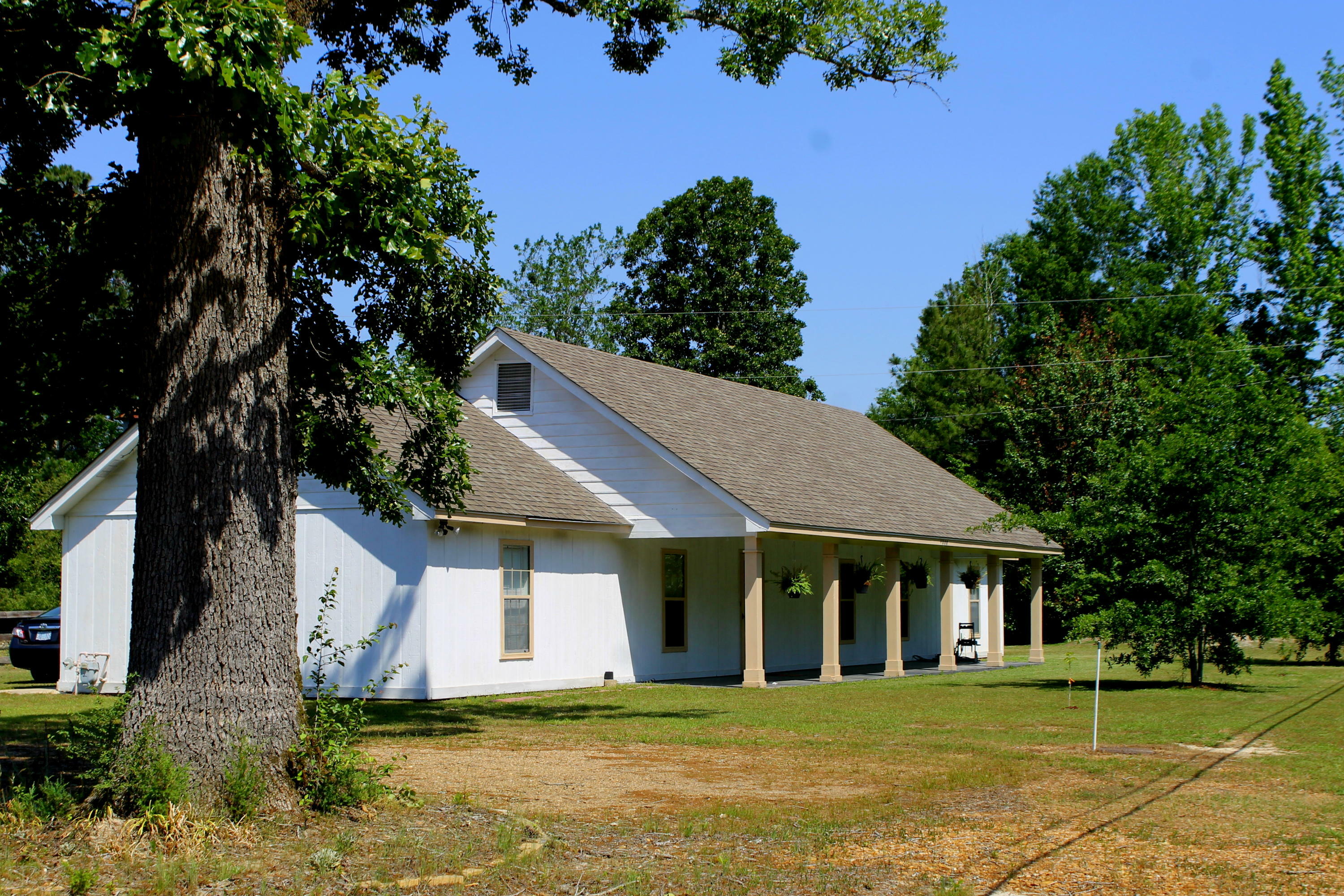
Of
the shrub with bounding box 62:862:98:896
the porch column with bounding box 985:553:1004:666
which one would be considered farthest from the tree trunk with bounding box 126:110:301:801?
the porch column with bounding box 985:553:1004:666

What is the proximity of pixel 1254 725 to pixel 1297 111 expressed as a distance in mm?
31688

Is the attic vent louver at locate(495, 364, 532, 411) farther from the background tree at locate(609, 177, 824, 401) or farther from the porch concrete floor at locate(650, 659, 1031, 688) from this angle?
the background tree at locate(609, 177, 824, 401)

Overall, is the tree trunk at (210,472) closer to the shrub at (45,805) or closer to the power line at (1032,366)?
the shrub at (45,805)

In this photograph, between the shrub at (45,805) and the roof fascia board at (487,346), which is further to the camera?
the roof fascia board at (487,346)

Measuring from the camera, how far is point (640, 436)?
22078mm

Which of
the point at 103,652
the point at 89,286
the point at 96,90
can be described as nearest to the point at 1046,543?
the point at 103,652

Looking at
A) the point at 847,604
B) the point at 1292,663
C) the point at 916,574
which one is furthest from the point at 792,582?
the point at 1292,663

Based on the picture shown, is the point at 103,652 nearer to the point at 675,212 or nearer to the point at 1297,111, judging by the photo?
the point at 675,212

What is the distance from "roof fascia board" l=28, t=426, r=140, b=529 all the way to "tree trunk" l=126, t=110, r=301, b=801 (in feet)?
43.8

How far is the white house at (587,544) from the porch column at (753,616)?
0.13 ft

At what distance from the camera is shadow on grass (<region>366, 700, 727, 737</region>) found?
574 inches

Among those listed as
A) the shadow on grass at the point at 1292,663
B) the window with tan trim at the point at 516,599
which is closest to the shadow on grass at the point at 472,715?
the window with tan trim at the point at 516,599

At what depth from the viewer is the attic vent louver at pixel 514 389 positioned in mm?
23469

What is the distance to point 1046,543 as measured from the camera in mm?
31562
